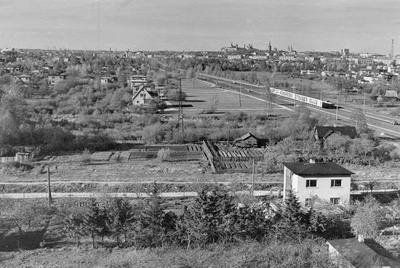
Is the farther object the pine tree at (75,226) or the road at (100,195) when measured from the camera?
the road at (100,195)

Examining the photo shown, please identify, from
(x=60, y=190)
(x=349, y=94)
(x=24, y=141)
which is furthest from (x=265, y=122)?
(x=349, y=94)

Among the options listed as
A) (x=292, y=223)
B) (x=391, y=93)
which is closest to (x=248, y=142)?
(x=292, y=223)

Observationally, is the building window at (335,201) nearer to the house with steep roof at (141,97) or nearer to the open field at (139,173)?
the open field at (139,173)

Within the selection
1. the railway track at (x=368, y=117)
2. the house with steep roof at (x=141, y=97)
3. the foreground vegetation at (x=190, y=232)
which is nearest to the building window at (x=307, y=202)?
the foreground vegetation at (x=190, y=232)

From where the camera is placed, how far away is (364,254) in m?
5.67

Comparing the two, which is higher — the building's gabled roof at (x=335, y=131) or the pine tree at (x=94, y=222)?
the building's gabled roof at (x=335, y=131)

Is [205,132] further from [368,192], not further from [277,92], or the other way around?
[277,92]

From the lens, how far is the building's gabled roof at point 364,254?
215 inches

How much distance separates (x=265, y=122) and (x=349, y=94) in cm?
1453

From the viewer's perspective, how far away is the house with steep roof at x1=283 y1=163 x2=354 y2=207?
838 cm

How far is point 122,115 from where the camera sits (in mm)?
18594

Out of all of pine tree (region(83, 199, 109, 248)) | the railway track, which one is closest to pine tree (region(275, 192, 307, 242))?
pine tree (region(83, 199, 109, 248))

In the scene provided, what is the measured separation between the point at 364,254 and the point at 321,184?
2819mm

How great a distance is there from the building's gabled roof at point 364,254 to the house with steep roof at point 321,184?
2.19m
